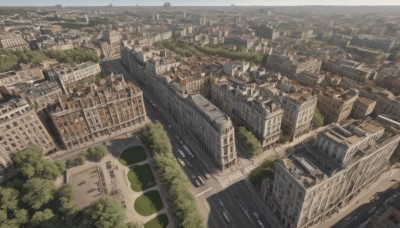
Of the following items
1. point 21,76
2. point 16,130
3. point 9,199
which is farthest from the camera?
point 21,76

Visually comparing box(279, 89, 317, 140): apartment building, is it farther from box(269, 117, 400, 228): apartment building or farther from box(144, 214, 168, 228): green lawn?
box(144, 214, 168, 228): green lawn

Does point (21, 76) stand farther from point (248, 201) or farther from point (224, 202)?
point (248, 201)

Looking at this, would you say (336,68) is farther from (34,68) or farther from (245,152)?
(34,68)

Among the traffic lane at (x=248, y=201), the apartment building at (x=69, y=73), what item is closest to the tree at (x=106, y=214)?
the traffic lane at (x=248, y=201)

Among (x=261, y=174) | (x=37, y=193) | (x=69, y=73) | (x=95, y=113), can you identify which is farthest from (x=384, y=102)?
(x=69, y=73)

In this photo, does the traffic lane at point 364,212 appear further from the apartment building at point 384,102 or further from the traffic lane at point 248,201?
the apartment building at point 384,102

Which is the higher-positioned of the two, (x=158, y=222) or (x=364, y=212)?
(x=158, y=222)

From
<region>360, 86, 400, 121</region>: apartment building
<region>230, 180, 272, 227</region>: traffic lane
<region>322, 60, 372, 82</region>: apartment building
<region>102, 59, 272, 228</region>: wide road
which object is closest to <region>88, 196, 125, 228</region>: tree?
<region>102, 59, 272, 228</region>: wide road
